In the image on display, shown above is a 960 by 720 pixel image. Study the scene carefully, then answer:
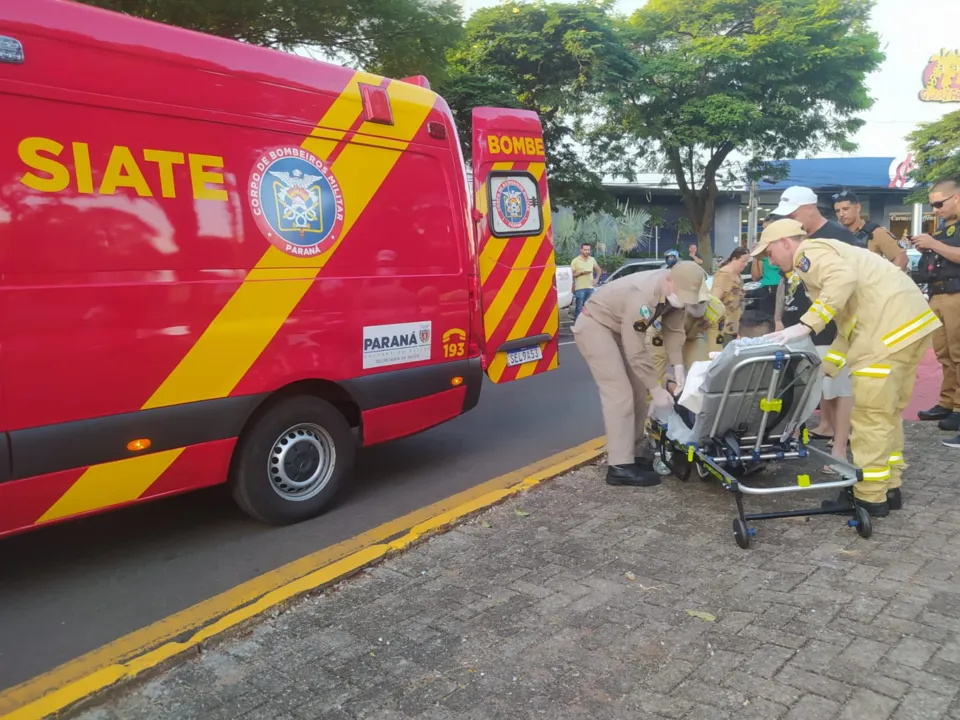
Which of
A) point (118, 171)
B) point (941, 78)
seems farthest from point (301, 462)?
point (941, 78)

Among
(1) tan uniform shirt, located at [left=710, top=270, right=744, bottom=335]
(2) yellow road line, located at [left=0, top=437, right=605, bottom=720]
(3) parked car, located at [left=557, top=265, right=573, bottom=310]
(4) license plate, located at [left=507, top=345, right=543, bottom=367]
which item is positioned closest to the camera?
(2) yellow road line, located at [left=0, top=437, right=605, bottom=720]

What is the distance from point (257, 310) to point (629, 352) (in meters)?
2.10

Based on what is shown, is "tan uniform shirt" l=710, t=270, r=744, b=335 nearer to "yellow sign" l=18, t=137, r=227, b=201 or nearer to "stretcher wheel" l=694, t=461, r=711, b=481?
"stretcher wheel" l=694, t=461, r=711, b=481

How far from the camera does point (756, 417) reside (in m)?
4.12

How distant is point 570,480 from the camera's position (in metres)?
4.88

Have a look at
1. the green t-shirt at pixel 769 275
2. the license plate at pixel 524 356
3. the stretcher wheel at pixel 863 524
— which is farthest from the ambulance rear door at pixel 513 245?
the stretcher wheel at pixel 863 524

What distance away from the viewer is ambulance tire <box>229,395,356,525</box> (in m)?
4.07

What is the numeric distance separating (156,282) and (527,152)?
3.72 metres

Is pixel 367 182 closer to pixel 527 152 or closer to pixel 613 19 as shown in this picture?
pixel 527 152

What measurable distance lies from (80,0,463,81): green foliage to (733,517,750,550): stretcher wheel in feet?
23.9

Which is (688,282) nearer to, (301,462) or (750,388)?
(750,388)

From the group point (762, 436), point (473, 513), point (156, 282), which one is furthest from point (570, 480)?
point (156, 282)

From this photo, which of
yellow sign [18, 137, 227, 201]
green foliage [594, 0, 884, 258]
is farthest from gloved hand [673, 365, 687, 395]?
green foliage [594, 0, 884, 258]

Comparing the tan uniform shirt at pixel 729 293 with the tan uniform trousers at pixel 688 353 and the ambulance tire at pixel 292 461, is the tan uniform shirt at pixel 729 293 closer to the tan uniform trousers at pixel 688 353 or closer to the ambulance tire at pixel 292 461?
the tan uniform trousers at pixel 688 353
